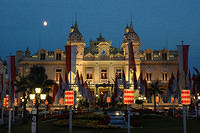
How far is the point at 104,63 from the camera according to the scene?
64.9 m

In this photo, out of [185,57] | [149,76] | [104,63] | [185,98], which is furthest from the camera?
[149,76]

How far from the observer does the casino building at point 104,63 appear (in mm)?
64375

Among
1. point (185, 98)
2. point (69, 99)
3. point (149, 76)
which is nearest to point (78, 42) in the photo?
point (149, 76)

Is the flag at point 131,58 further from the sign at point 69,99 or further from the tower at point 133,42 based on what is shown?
the tower at point 133,42

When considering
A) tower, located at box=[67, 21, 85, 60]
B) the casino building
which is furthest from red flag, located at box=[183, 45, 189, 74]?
tower, located at box=[67, 21, 85, 60]

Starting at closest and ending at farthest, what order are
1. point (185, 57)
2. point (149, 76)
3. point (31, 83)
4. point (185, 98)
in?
point (185, 98)
point (185, 57)
point (31, 83)
point (149, 76)

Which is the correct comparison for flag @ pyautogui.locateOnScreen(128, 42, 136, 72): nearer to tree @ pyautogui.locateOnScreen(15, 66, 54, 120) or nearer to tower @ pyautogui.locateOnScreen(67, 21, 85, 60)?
tree @ pyautogui.locateOnScreen(15, 66, 54, 120)

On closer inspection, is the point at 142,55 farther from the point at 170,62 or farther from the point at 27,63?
the point at 27,63

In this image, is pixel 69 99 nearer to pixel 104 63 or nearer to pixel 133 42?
pixel 104 63

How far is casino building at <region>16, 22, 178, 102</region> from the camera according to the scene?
211 ft

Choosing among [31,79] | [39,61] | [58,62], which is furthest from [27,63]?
[31,79]

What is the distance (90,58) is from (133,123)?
3737 centimetres

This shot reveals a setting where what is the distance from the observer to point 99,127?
85.9ft

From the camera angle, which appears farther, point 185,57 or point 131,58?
point 131,58
